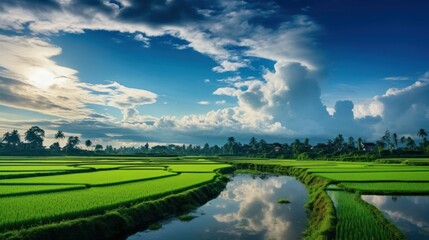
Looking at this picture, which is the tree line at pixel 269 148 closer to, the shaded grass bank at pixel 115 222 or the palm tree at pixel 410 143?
the palm tree at pixel 410 143

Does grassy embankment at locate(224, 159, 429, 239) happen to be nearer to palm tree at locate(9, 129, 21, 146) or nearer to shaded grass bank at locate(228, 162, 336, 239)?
shaded grass bank at locate(228, 162, 336, 239)

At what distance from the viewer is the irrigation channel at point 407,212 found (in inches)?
635

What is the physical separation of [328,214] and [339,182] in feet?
47.0

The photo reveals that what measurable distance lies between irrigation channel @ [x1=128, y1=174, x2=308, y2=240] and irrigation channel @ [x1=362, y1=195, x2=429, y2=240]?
15.5 ft

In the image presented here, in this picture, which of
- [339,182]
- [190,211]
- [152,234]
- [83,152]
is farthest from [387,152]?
[83,152]

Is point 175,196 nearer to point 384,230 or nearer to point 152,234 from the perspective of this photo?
point 152,234

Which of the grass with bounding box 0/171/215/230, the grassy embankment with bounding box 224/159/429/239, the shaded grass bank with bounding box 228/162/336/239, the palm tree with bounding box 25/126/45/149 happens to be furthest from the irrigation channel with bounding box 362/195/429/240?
the palm tree with bounding box 25/126/45/149

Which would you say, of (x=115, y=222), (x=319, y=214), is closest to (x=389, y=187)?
(x=319, y=214)

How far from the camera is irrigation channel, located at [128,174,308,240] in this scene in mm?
17609

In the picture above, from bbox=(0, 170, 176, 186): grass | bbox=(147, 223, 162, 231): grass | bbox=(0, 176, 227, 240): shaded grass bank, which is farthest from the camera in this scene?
bbox=(0, 170, 176, 186): grass

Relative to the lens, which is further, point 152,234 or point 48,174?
point 48,174

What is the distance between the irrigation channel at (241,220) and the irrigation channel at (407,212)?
4.72 meters

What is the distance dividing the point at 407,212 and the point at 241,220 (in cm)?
967

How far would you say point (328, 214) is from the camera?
683 inches
